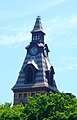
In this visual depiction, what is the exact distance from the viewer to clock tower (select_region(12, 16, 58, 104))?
317 ft

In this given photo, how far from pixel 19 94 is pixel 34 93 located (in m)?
3.65

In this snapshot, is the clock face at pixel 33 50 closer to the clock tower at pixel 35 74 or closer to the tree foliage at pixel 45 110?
the clock tower at pixel 35 74

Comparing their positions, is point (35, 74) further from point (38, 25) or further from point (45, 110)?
point (45, 110)

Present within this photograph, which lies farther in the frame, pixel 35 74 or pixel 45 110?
pixel 35 74

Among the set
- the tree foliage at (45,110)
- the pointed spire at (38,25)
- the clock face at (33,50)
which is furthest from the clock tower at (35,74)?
the tree foliage at (45,110)

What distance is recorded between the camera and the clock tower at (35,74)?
96750mm

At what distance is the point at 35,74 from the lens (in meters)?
98.3

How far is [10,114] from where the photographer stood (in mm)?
64625

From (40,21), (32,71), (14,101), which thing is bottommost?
(14,101)

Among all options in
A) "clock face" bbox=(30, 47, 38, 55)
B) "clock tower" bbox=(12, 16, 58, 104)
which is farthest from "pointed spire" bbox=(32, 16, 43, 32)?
"clock face" bbox=(30, 47, 38, 55)

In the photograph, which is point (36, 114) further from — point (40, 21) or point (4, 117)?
point (40, 21)

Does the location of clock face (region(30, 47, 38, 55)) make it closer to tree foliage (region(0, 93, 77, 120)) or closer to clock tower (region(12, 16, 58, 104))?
clock tower (region(12, 16, 58, 104))

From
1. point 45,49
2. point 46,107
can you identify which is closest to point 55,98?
point 46,107

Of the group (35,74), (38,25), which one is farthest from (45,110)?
(38,25)
